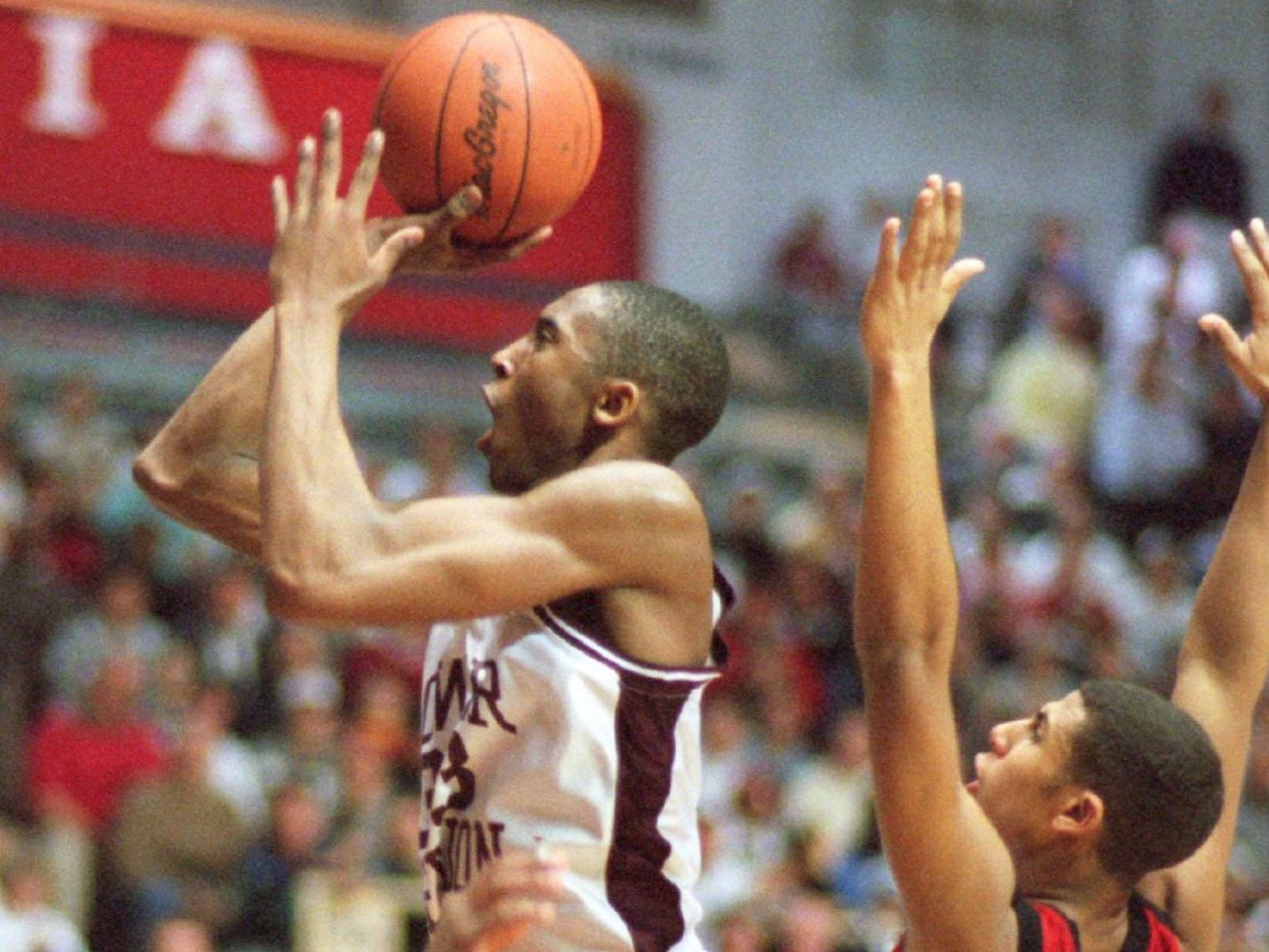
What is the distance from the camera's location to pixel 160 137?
11.0 m

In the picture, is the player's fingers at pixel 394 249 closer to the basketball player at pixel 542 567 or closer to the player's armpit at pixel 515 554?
the basketball player at pixel 542 567

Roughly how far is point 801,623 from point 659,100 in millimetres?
5063

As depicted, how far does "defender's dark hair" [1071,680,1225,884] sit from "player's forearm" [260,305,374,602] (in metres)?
1.14

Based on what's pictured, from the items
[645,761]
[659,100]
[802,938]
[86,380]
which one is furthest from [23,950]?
[659,100]

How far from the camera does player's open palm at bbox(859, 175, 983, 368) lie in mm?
2828

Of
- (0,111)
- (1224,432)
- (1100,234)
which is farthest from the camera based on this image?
(1100,234)

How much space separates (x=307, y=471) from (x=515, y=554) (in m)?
0.29

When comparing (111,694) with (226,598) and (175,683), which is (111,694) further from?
(226,598)

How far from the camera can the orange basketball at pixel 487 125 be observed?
3049 mm

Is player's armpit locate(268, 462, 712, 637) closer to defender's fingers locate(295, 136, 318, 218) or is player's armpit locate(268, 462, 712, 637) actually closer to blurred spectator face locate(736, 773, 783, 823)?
defender's fingers locate(295, 136, 318, 218)

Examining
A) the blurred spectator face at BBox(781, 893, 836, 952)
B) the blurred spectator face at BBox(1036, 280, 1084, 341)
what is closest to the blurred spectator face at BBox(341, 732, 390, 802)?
the blurred spectator face at BBox(781, 893, 836, 952)

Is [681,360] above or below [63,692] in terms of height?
above

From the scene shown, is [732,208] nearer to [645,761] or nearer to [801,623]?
[801,623]

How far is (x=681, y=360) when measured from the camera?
3.00 metres
